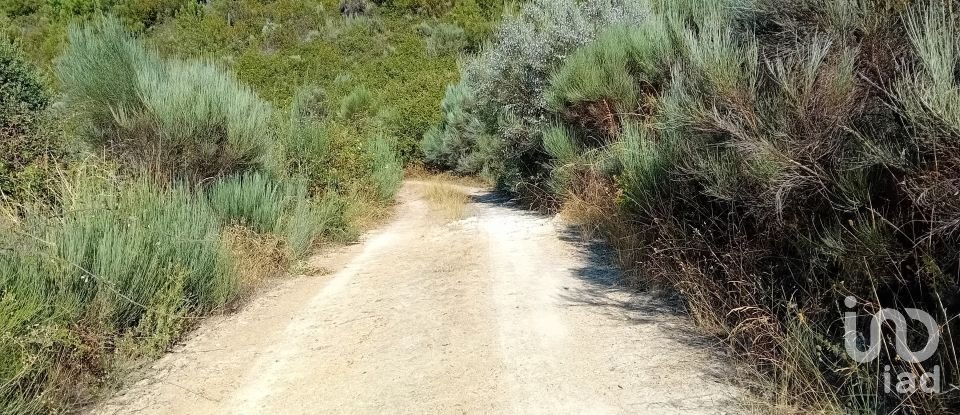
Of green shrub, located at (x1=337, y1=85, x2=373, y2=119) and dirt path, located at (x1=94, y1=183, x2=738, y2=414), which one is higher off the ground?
green shrub, located at (x1=337, y1=85, x2=373, y2=119)

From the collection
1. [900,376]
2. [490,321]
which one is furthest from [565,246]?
[900,376]

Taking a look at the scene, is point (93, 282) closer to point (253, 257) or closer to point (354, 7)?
point (253, 257)

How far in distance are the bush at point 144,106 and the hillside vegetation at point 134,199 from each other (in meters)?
0.02

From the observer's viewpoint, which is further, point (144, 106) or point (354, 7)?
point (354, 7)

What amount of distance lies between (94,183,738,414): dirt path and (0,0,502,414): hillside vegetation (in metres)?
0.40

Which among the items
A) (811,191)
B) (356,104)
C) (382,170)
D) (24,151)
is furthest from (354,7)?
(811,191)

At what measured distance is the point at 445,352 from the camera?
159 inches

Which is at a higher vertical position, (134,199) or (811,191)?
(811,191)

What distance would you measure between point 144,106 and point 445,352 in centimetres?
534

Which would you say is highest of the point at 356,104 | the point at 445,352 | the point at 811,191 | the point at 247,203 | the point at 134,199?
the point at 811,191

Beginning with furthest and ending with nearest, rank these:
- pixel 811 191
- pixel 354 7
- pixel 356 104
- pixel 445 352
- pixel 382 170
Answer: pixel 354 7 → pixel 356 104 → pixel 382 170 → pixel 445 352 → pixel 811 191

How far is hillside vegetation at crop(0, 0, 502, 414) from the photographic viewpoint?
3.61 meters

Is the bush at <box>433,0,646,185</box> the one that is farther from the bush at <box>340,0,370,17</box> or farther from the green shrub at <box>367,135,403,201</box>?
the bush at <box>340,0,370,17</box>

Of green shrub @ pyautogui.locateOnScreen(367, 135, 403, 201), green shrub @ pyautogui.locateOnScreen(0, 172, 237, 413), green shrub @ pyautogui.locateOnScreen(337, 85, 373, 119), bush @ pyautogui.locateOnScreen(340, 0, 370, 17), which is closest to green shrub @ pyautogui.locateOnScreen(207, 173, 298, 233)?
green shrub @ pyautogui.locateOnScreen(0, 172, 237, 413)
